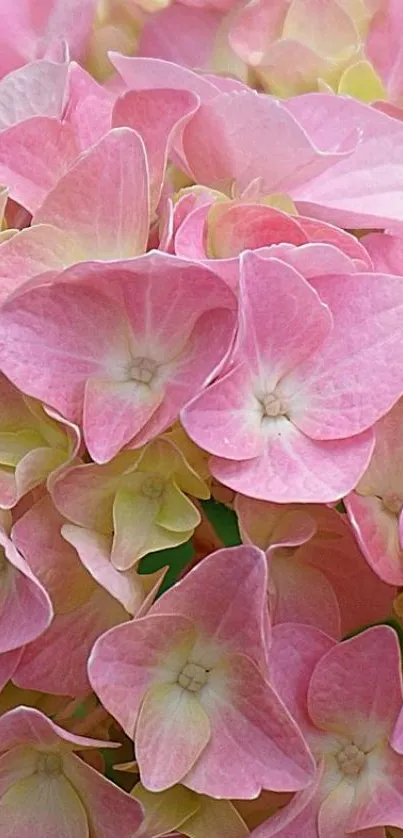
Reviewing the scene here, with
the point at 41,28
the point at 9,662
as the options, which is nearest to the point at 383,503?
the point at 9,662

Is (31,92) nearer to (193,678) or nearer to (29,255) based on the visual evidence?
(29,255)

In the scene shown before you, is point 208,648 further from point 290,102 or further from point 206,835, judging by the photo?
point 290,102

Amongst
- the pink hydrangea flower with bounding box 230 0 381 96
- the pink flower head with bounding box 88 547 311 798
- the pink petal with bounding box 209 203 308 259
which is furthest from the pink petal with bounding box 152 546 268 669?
the pink hydrangea flower with bounding box 230 0 381 96

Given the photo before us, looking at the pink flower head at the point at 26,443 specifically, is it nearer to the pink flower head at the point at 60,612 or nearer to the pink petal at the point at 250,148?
the pink flower head at the point at 60,612

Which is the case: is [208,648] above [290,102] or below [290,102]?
below

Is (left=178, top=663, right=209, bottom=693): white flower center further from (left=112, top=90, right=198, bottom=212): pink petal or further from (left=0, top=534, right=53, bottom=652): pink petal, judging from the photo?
(left=112, top=90, right=198, bottom=212): pink petal

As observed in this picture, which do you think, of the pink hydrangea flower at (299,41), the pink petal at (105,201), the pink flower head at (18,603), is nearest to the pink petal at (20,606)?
the pink flower head at (18,603)

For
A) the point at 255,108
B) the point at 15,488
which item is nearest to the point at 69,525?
the point at 15,488
